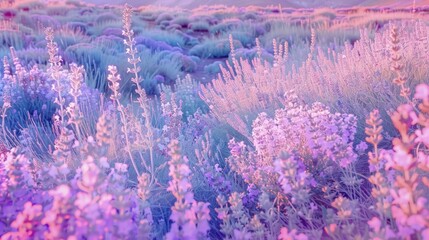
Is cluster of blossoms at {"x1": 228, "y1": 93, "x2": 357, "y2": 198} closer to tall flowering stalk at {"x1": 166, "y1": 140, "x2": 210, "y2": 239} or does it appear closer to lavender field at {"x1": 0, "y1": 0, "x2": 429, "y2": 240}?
lavender field at {"x1": 0, "y1": 0, "x2": 429, "y2": 240}

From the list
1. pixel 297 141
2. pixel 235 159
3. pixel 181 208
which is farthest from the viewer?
pixel 235 159

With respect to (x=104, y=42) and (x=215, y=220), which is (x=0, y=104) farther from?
(x=104, y=42)

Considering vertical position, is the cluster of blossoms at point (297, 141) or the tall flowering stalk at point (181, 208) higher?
the tall flowering stalk at point (181, 208)

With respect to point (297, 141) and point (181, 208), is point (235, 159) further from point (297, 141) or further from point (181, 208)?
point (181, 208)

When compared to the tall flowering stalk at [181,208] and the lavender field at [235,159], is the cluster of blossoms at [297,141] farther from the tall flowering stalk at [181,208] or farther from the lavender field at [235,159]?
the tall flowering stalk at [181,208]

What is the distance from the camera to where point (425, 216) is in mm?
1408

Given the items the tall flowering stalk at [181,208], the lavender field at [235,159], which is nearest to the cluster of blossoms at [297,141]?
the lavender field at [235,159]

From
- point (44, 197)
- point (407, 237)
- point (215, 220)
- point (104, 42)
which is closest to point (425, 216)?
point (407, 237)

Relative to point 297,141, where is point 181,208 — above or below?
above

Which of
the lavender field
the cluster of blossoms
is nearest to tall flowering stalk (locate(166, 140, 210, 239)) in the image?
the lavender field

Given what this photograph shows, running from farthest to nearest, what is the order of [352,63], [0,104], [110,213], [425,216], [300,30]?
[300,30]
[0,104]
[352,63]
[110,213]
[425,216]

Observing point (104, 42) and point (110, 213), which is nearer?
point (110, 213)

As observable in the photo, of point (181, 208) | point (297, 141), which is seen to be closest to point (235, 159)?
point (297, 141)

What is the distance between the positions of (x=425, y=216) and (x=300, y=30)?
12.8 m
